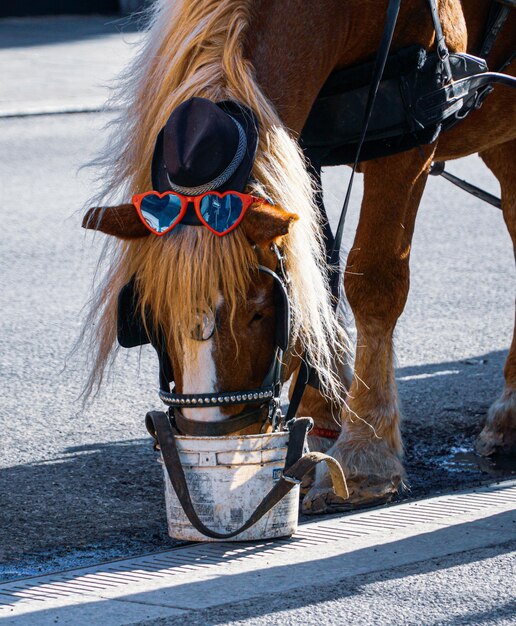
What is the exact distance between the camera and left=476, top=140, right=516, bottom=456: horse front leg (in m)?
4.45

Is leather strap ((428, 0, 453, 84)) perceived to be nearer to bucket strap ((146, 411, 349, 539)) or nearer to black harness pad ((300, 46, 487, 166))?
black harness pad ((300, 46, 487, 166))

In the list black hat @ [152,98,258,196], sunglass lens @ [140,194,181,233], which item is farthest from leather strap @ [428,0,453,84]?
sunglass lens @ [140,194,181,233]

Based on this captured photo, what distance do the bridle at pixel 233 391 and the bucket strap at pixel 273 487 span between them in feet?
0.15

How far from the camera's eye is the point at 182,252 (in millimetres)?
2988

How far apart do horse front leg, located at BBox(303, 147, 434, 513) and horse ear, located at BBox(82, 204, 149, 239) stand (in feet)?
3.67

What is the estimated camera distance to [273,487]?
10.8 feet

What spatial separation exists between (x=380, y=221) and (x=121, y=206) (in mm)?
1156

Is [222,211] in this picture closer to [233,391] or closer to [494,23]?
[233,391]

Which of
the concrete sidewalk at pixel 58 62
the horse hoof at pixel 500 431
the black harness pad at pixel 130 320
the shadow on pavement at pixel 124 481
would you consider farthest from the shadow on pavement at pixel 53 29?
the black harness pad at pixel 130 320

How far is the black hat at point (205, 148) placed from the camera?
117 inches

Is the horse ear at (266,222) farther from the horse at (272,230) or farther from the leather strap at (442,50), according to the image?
the leather strap at (442,50)

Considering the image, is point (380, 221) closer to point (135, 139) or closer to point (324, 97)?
point (324, 97)

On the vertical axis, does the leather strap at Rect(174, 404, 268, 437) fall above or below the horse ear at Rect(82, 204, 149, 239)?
below

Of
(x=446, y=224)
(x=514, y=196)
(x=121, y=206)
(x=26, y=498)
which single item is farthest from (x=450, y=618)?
(x=446, y=224)
